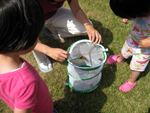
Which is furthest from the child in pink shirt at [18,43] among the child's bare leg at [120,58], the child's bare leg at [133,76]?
the child's bare leg at [120,58]

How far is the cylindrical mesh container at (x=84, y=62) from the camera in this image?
1.25 m

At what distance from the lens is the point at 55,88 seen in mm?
1602

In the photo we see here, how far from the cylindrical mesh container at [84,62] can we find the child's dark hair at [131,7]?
0.39m

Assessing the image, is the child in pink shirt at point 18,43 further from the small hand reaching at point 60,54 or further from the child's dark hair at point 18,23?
the small hand reaching at point 60,54

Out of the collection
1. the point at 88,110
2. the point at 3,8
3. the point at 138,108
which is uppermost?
the point at 3,8

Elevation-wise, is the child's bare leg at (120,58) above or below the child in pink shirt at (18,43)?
below

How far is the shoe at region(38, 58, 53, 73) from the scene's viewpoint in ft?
5.55

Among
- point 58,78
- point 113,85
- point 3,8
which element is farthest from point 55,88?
point 3,8

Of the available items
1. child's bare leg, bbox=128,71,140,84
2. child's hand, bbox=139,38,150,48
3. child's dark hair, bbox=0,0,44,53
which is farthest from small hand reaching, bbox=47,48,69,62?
child's bare leg, bbox=128,71,140,84

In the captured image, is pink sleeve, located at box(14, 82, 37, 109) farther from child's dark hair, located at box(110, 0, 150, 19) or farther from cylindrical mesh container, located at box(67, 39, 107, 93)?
child's dark hair, located at box(110, 0, 150, 19)

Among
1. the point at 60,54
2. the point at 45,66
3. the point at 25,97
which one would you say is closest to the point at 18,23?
the point at 25,97

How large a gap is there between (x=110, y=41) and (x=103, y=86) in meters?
0.67

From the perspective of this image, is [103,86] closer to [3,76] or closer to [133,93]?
[133,93]

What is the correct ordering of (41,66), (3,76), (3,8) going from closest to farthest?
(3,8)
(3,76)
(41,66)
